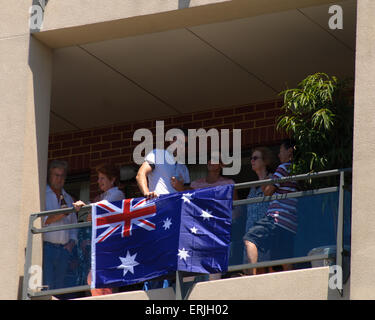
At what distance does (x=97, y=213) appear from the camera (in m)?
12.9

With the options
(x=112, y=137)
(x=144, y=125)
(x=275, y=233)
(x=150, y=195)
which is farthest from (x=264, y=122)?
(x=275, y=233)

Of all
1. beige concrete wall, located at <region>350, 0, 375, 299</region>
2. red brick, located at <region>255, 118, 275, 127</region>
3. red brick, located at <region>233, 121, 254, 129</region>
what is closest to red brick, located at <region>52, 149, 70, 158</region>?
red brick, located at <region>233, 121, 254, 129</region>

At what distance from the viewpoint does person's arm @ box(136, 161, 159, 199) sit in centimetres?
1277

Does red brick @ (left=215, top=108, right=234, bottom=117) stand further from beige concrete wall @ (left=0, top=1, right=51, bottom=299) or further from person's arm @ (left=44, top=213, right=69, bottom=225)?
person's arm @ (left=44, top=213, right=69, bottom=225)

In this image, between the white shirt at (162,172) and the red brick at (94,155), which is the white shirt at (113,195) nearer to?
the white shirt at (162,172)

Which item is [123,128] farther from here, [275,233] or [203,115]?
[275,233]

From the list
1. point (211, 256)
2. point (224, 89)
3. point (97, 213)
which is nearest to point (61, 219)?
point (97, 213)

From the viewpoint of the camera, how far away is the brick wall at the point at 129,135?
51.2 feet

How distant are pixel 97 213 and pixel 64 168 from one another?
42.9 inches

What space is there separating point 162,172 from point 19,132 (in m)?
1.62

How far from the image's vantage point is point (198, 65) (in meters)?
14.6

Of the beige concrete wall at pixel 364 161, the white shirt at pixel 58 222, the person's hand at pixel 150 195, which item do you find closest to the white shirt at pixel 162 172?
the person's hand at pixel 150 195

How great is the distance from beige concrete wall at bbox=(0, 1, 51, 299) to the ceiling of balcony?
56 cm

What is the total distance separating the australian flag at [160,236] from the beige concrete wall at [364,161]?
4.43 feet
